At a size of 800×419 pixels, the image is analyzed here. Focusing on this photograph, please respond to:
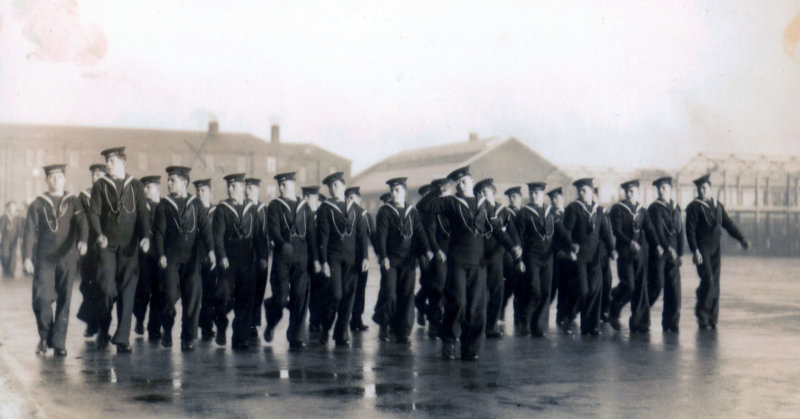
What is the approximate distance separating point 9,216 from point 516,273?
16.9m

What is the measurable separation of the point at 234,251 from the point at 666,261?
576 centimetres

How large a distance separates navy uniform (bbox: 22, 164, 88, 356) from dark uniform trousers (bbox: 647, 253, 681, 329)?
728cm

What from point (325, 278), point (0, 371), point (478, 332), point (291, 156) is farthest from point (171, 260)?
point (291, 156)

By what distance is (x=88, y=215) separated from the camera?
9578 mm

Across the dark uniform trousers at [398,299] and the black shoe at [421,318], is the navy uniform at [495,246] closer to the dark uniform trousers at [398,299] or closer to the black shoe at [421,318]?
the dark uniform trousers at [398,299]

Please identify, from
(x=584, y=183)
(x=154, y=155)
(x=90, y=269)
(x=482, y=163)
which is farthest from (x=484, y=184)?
(x=154, y=155)

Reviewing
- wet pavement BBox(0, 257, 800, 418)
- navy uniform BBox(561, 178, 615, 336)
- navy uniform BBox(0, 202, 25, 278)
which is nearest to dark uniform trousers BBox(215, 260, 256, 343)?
wet pavement BBox(0, 257, 800, 418)

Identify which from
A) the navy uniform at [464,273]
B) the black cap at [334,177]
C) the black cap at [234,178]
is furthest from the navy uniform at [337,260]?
the navy uniform at [464,273]

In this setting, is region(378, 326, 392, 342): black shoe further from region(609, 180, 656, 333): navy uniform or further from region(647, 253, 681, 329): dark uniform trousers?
region(647, 253, 681, 329): dark uniform trousers

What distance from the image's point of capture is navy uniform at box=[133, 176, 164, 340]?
10648mm

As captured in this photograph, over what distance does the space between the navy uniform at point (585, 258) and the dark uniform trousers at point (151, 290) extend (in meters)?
5.24

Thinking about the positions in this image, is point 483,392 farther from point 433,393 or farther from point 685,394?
point 685,394

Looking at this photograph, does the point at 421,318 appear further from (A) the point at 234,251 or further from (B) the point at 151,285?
(B) the point at 151,285

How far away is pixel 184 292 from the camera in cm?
1047
